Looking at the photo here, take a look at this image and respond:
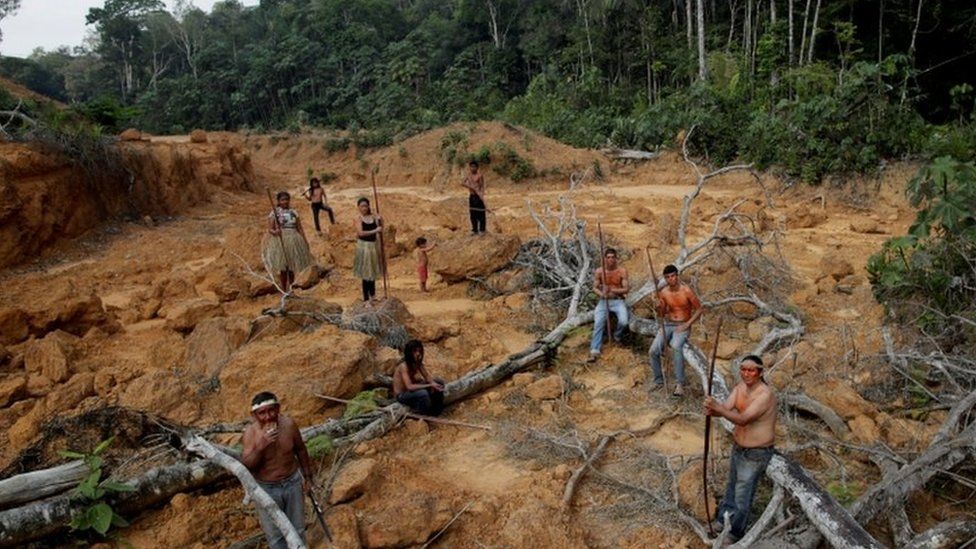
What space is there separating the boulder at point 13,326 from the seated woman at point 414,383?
4827 mm

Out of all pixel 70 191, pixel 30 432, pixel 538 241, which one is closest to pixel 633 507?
pixel 30 432

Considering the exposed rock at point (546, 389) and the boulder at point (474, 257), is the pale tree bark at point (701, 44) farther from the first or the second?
the exposed rock at point (546, 389)

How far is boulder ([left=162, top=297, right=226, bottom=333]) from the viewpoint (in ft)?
25.6

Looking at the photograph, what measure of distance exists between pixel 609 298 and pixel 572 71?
24831 millimetres

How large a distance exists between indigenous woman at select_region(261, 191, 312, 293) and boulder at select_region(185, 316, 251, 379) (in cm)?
160

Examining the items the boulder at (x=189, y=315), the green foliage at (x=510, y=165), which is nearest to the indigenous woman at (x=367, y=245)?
the boulder at (x=189, y=315)

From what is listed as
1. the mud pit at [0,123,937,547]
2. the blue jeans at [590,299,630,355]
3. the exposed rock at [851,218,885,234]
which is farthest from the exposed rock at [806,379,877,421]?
the exposed rock at [851,218,885,234]

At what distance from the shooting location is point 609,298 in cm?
710

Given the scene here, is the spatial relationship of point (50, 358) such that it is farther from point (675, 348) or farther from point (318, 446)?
point (675, 348)

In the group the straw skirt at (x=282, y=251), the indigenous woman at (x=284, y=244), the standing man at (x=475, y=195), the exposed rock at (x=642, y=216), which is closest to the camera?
the indigenous woman at (x=284, y=244)

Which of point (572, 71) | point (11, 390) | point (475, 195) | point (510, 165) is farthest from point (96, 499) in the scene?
point (572, 71)

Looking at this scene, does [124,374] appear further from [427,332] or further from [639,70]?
[639,70]

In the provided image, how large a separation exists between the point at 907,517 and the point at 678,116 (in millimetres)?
16103

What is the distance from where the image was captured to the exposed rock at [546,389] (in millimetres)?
6180
